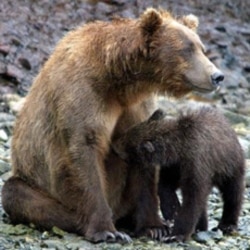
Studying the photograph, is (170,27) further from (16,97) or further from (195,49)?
(16,97)

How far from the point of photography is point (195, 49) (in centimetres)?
→ 842

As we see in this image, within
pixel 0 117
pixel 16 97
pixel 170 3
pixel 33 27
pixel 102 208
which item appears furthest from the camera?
pixel 170 3

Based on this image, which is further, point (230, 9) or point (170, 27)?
point (230, 9)

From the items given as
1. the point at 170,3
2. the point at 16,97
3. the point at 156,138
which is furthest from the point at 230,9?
the point at 156,138

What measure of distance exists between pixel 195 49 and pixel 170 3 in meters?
11.2

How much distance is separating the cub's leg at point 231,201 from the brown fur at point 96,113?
62 centimetres

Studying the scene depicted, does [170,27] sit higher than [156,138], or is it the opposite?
[170,27]

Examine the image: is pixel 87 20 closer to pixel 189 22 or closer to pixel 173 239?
pixel 189 22

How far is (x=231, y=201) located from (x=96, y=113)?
1.41 meters

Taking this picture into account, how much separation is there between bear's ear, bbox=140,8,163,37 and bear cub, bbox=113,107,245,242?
0.69 meters

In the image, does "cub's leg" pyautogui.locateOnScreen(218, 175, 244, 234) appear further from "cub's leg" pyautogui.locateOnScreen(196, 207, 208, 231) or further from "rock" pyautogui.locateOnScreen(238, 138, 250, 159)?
"rock" pyautogui.locateOnScreen(238, 138, 250, 159)

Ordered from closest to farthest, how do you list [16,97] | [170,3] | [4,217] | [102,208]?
[102,208], [4,217], [16,97], [170,3]

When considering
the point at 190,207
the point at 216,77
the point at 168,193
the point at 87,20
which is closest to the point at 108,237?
the point at 190,207

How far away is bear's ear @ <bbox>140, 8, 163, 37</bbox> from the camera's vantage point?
840cm
